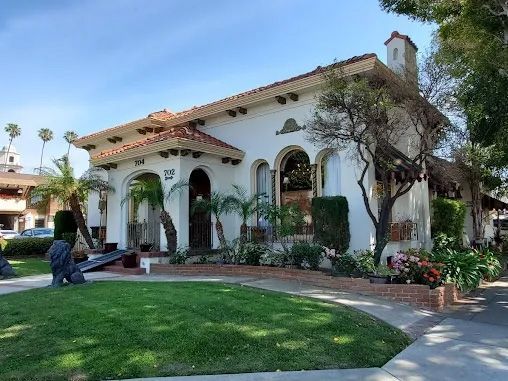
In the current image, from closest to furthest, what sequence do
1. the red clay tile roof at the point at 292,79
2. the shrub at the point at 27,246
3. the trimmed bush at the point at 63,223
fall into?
the red clay tile roof at the point at 292,79 → the trimmed bush at the point at 63,223 → the shrub at the point at 27,246

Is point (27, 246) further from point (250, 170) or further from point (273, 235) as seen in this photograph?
point (273, 235)

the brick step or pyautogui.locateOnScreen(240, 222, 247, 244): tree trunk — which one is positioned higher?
pyautogui.locateOnScreen(240, 222, 247, 244): tree trunk

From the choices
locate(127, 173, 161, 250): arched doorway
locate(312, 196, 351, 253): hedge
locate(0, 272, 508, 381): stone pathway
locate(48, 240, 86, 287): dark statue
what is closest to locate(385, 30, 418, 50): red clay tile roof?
locate(312, 196, 351, 253): hedge

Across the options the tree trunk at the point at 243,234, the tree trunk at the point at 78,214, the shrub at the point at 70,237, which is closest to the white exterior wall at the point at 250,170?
the tree trunk at the point at 78,214

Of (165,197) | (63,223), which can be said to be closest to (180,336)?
(165,197)

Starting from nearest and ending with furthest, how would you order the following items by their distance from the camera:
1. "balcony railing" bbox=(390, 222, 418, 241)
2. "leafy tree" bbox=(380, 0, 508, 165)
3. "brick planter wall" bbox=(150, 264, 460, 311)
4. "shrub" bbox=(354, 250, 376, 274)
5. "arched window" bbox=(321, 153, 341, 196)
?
"brick planter wall" bbox=(150, 264, 460, 311)
"leafy tree" bbox=(380, 0, 508, 165)
"shrub" bbox=(354, 250, 376, 274)
"arched window" bbox=(321, 153, 341, 196)
"balcony railing" bbox=(390, 222, 418, 241)

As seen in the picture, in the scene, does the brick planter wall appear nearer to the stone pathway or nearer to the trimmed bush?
the stone pathway

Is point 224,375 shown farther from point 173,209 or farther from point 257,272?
point 173,209

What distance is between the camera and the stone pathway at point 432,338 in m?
4.85

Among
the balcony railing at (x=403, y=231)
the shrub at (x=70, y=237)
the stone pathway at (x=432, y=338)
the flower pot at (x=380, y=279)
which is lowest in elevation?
the stone pathway at (x=432, y=338)

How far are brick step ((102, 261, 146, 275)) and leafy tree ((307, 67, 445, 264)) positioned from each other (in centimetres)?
687

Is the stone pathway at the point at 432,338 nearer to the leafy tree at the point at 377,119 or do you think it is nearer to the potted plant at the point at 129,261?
the leafy tree at the point at 377,119

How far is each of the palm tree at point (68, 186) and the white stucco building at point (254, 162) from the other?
3.19 ft

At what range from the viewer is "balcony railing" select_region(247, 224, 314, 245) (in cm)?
1373
